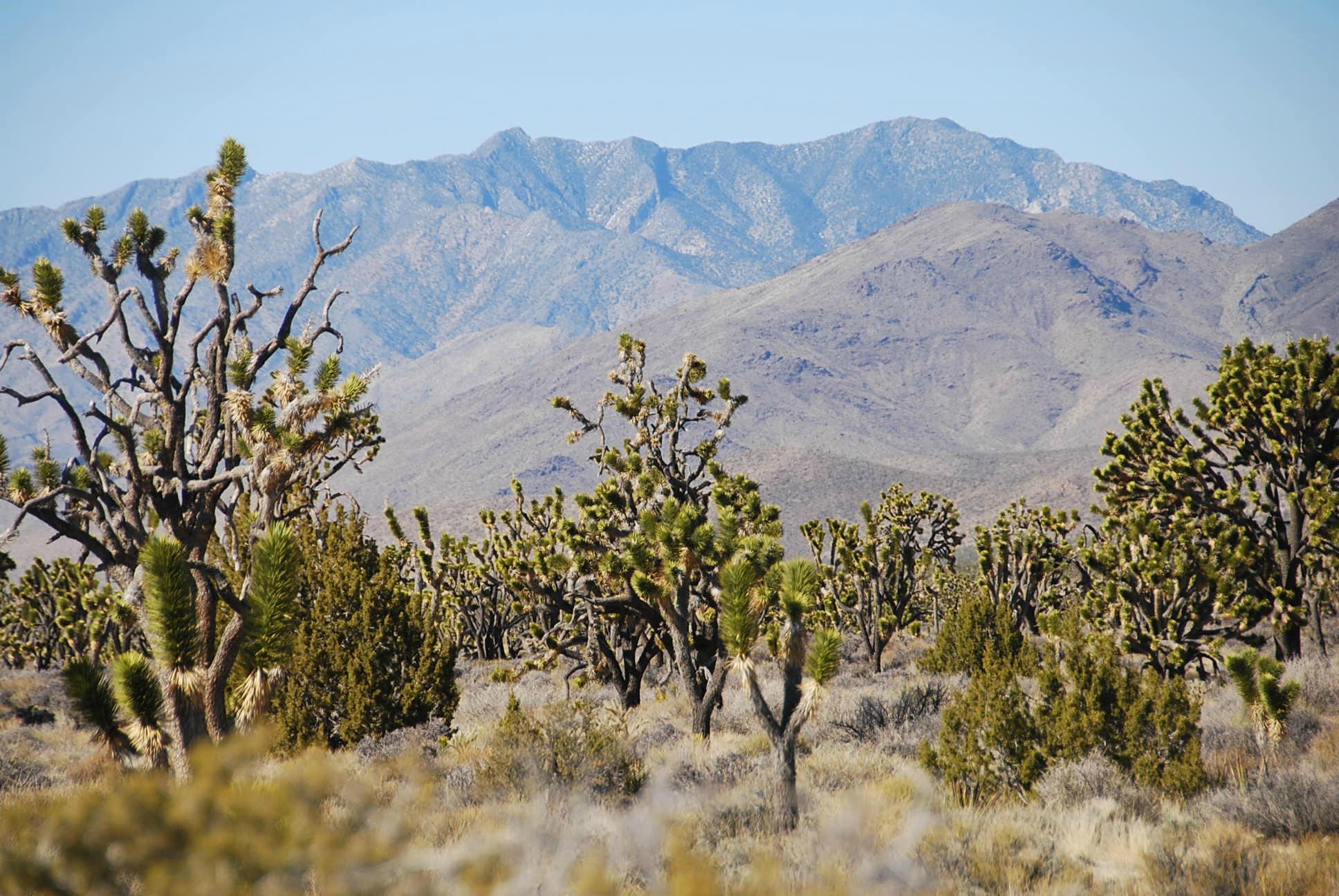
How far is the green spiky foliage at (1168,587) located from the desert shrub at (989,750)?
603 centimetres

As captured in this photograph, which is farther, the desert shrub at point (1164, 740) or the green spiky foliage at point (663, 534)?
the green spiky foliage at point (663, 534)

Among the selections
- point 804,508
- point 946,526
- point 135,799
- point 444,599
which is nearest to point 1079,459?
point 804,508

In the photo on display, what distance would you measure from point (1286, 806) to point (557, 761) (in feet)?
20.4

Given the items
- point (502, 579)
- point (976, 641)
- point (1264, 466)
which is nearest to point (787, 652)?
point (976, 641)

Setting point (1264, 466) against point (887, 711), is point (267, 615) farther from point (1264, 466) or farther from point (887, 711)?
point (1264, 466)

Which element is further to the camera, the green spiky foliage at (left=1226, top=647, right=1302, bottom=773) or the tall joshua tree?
the green spiky foliage at (left=1226, top=647, right=1302, bottom=773)

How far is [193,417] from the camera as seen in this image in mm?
11438

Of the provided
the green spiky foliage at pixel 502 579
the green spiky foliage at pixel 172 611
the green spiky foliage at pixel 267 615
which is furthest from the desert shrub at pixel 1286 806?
the green spiky foliage at pixel 172 611

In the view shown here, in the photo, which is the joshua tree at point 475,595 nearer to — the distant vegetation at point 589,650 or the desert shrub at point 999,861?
the distant vegetation at point 589,650

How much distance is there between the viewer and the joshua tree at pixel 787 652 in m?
8.74

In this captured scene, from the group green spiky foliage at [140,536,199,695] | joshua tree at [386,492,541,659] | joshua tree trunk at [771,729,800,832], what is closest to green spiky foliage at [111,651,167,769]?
green spiky foliage at [140,536,199,695]

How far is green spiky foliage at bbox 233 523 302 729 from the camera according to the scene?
24.0 ft

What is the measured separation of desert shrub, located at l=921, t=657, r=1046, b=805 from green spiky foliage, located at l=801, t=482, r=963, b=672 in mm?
10671

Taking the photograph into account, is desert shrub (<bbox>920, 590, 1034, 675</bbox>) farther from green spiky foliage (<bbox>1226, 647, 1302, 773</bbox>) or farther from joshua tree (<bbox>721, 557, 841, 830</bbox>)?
joshua tree (<bbox>721, 557, 841, 830</bbox>)
